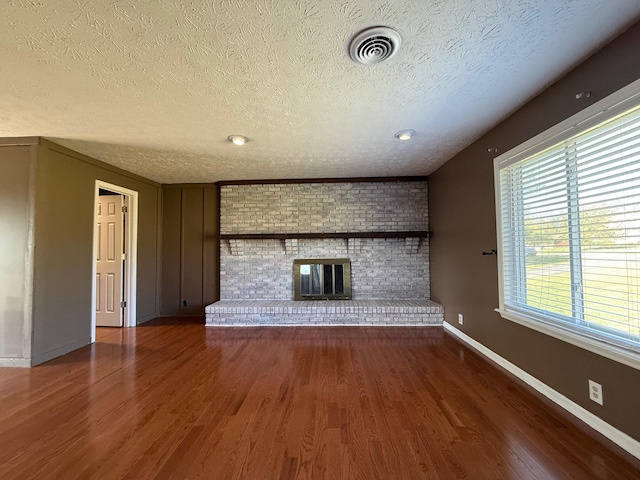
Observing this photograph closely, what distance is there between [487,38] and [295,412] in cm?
259

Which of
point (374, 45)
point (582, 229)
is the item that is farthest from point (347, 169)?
A: point (582, 229)

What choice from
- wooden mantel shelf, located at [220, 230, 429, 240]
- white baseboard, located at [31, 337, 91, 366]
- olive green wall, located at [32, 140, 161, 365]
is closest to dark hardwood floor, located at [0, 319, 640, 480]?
white baseboard, located at [31, 337, 91, 366]

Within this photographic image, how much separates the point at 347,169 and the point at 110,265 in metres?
3.87

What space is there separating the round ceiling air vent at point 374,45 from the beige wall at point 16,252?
3.37 metres

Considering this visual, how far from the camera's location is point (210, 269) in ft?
16.2

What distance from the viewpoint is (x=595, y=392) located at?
5.75 feet

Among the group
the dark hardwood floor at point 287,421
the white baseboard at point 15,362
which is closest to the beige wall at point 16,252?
the white baseboard at point 15,362

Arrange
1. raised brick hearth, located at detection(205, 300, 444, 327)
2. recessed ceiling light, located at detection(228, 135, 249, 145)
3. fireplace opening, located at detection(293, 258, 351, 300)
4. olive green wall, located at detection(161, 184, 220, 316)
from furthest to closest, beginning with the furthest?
olive green wall, located at detection(161, 184, 220, 316) < fireplace opening, located at detection(293, 258, 351, 300) < raised brick hearth, located at detection(205, 300, 444, 327) < recessed ceiling light, located at detection(228, 135, 249, 145)

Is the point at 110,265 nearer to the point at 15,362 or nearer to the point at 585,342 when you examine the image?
the point at 15,362

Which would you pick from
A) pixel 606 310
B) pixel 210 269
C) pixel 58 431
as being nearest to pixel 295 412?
pixel 58 431

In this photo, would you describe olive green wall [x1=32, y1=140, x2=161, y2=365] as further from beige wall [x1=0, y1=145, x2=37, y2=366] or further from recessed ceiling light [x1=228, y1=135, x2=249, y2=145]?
recessed ceiling light [x1=228, y1=135, x2=249, y2=145]

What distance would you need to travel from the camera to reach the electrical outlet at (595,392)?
5.65ft

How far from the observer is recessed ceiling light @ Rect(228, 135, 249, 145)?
2.90 meters

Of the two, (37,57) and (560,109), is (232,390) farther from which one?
(560,109)
